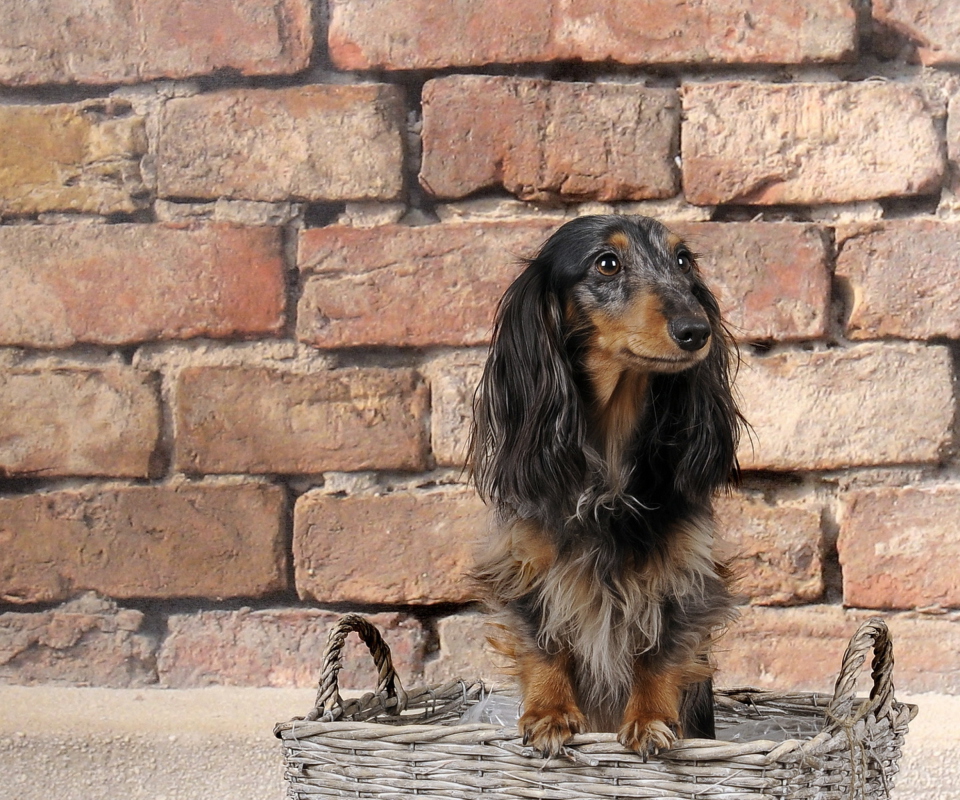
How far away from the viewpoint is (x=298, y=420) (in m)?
2.93

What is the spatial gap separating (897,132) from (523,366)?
4.72ft

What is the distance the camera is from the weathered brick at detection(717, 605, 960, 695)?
285 centimetres

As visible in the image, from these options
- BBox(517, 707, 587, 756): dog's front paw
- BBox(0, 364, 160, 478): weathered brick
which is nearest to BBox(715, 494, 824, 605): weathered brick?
BBox(517, 707, 587, 756): dog's front paw

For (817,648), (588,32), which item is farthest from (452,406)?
(817,648)

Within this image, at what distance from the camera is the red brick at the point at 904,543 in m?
2.83

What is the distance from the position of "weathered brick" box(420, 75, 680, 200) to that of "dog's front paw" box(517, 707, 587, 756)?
1494mm

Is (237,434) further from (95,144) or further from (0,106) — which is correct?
(0,106)

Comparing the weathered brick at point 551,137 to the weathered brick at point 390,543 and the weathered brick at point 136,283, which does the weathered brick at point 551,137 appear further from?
the weathered brick at point 390,543

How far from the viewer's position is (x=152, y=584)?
2973mm

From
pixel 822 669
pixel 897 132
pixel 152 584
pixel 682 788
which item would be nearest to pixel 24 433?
pixel 152 584

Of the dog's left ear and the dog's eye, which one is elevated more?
the dog's eye

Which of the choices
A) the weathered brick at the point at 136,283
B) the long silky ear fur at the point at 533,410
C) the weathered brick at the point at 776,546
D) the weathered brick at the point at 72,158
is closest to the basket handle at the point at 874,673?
the long silky ear fur at the point at 533,410

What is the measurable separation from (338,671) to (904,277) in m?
1.78

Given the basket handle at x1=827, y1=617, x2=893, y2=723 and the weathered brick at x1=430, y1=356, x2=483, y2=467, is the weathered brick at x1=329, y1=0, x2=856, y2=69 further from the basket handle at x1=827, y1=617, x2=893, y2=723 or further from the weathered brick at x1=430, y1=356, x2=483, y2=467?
the basket handle at x1=827, y1=617, x2=893, y2=723
